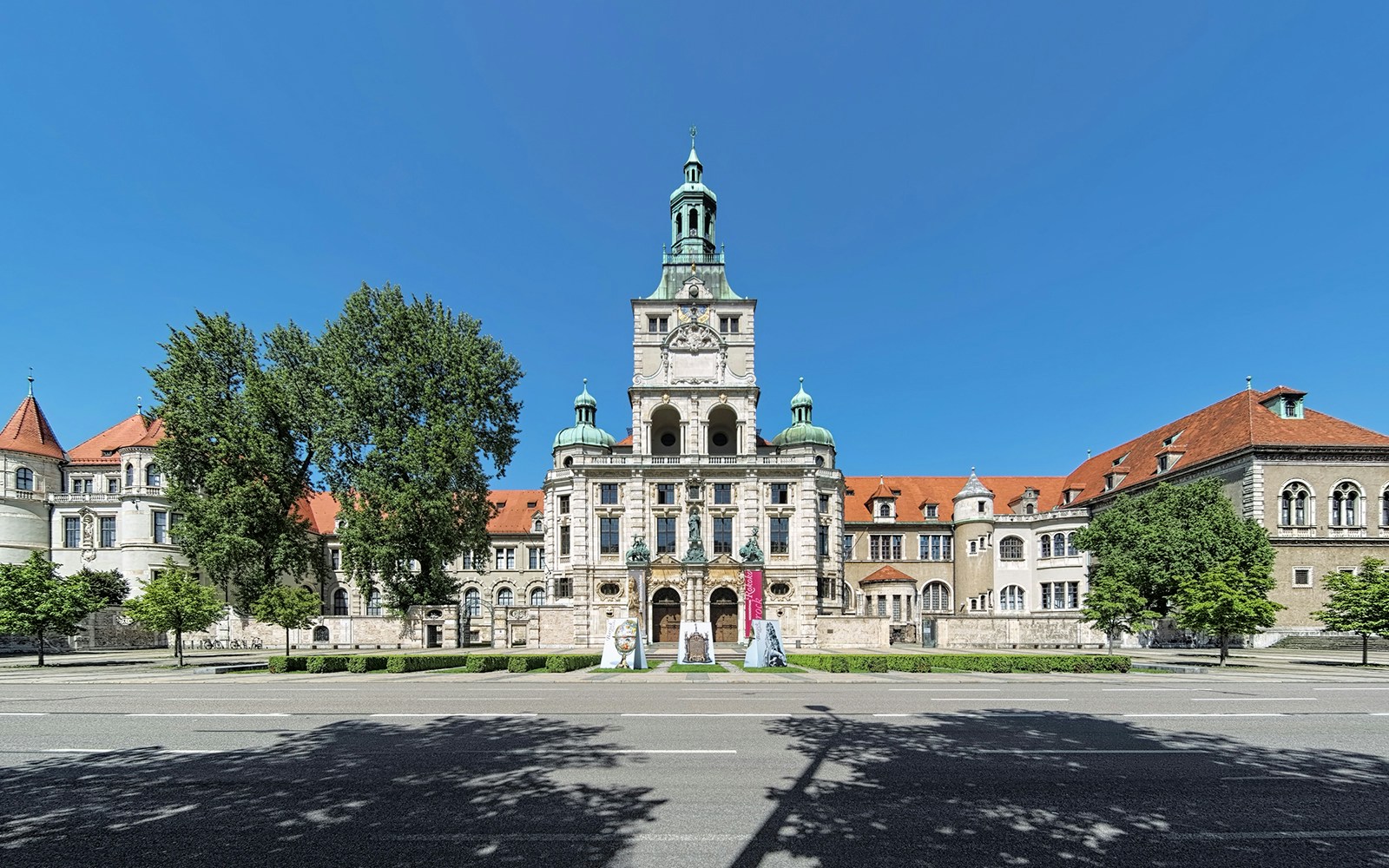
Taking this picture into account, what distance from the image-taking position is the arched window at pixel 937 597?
64.5 m

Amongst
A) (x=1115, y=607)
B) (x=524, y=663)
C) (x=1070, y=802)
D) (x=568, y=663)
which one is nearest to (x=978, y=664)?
(x=1115, y=607)

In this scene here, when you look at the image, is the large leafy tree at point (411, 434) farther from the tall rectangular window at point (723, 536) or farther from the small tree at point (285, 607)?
the tall rectangular window at point (723, 536)

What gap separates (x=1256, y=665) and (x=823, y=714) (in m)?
26.5

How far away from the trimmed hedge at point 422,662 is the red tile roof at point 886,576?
132ft

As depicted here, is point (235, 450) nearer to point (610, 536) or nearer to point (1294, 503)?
point (610, 536)

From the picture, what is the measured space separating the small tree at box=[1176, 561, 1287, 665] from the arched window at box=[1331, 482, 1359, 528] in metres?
14.5

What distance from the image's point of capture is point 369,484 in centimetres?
3788

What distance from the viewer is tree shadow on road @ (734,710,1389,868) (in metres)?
7.24

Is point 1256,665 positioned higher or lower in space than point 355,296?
lower

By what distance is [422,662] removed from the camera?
29.0 m

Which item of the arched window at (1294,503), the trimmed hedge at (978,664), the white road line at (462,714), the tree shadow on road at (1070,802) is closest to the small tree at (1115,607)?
the trimmed hedge at (978,664)

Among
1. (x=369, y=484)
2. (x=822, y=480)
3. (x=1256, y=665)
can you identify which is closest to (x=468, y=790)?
(x=369, y=484)

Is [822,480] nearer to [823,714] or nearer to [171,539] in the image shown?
[823,714]

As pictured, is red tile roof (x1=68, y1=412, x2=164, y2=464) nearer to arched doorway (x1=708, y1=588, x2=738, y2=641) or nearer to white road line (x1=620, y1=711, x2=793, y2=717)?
arched doorway (x1=708, y1=588, x2=738, y2=641)
